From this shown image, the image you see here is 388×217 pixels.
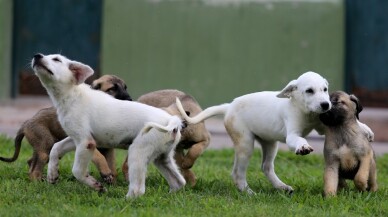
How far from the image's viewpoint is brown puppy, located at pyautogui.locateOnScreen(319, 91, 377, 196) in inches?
346

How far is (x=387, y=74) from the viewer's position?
16.8m

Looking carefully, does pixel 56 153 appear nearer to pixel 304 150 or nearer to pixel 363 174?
pixel 304 150

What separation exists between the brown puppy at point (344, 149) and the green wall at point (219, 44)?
7757 millimetres

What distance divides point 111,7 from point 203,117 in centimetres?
794

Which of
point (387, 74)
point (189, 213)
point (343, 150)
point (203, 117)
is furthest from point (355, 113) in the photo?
point (387, 74)

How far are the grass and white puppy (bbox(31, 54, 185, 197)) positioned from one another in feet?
0.73

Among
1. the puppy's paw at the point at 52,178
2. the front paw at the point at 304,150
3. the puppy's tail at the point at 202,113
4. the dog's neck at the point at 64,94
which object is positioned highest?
the dog's neck at the point at 64,94

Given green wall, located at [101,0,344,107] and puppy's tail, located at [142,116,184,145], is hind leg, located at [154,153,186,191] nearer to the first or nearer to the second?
puppy's tail, located at [142,116,184,145]

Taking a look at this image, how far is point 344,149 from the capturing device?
28.9ft

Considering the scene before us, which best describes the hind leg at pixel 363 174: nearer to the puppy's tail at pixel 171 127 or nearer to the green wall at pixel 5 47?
the puppy's tail at pixel 171 127

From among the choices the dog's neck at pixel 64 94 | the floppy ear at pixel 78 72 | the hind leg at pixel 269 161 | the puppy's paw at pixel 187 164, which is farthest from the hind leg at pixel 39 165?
the hind leg at pixel 269 161

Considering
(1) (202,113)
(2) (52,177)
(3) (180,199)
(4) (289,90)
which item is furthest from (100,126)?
(4) (289,90)

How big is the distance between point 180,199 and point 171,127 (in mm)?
602

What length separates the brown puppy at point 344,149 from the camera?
8.78 metres
